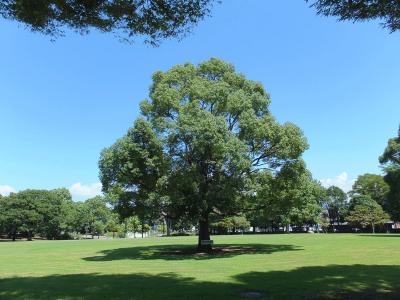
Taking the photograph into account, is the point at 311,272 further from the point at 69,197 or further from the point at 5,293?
the point at 69,197

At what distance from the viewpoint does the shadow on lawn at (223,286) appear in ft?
37.2

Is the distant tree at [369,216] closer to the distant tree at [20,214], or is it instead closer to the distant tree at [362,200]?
the distant tree at [362,200]

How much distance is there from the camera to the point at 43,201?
9912 cm

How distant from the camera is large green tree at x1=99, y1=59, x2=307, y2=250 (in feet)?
88.0

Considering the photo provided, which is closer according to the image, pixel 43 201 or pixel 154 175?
pixel 154 175

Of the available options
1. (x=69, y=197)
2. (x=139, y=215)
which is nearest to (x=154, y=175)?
(x=139, y=215)

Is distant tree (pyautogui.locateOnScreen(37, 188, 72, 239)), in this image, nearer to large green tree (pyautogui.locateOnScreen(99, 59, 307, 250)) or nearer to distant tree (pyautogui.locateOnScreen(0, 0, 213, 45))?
large green tree (pyautogui.locateOnScreen(99, 59, 307, 250))

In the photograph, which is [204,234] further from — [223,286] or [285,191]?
[223,286]

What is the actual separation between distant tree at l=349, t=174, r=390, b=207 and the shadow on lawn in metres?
94.3

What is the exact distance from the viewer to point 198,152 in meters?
27.6

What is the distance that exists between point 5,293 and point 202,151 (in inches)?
645

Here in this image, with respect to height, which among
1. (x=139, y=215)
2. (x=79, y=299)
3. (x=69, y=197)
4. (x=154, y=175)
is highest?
(x=69, y=197)

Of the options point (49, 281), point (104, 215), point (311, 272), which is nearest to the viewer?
point (49, 281)

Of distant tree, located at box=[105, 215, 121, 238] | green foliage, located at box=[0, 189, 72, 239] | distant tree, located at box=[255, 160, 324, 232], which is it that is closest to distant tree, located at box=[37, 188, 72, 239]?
green foliage, located at box=[0, 189, 72, 239]
